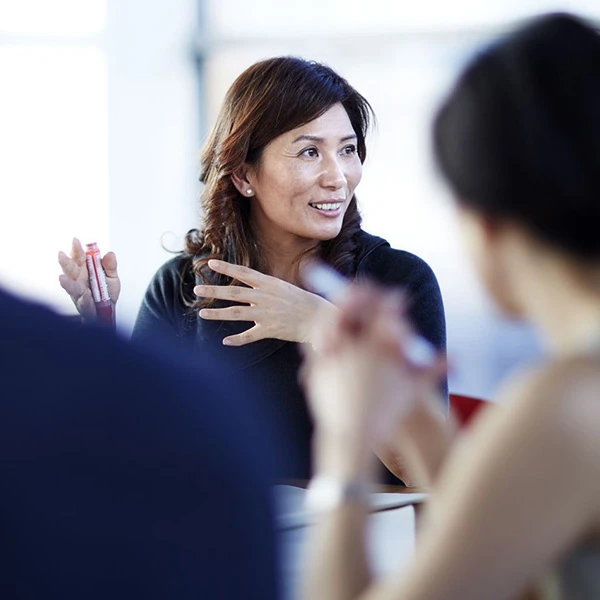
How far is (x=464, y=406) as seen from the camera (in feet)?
7.55

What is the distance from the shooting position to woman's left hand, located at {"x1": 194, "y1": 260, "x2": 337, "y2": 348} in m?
2.17

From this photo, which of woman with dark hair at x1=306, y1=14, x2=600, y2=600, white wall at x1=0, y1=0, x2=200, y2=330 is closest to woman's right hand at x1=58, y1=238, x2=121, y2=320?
woman with dark hair at x1=306, y1=14, x2=600, y2=600

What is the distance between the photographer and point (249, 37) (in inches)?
201

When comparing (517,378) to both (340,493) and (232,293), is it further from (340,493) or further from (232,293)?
(232,293)

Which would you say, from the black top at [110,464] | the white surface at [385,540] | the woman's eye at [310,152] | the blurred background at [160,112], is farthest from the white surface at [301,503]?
the blurred background at [160,112]

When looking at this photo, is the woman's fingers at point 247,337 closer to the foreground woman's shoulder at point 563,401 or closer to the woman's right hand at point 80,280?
the woman's right hand at point 80,280

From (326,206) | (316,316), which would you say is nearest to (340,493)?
(316,316)

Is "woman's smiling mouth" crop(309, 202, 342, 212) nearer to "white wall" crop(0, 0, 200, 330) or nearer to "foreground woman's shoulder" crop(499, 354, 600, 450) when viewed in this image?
"foreground woman's shoulder" crop(499, 354, 600, 450)

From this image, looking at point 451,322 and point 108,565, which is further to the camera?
point 451,322

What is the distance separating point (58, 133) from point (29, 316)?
4.42 meters

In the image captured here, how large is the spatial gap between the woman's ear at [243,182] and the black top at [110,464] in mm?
1878

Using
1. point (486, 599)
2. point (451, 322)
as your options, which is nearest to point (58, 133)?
point (451, 322)

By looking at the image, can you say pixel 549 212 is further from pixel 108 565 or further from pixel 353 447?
pixel 108 565

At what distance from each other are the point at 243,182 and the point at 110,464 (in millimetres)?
1932
